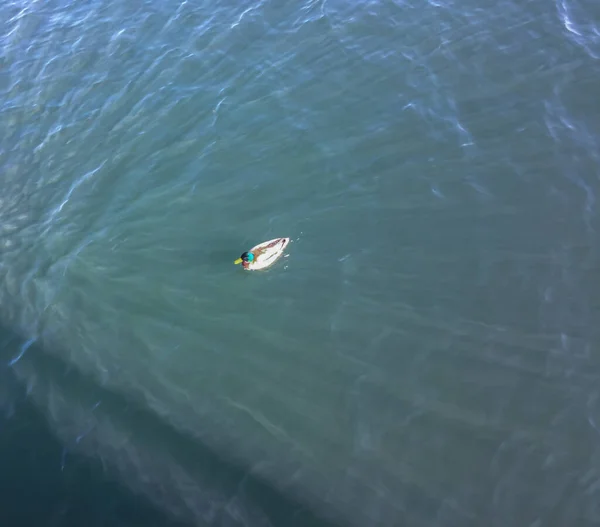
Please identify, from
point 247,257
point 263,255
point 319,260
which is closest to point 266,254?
point 263,255

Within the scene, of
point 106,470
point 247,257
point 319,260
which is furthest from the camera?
point 319,260

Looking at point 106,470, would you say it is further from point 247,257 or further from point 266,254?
point 266,254

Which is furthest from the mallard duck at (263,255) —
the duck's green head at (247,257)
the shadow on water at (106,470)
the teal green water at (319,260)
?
the shadow on water at (106,470)

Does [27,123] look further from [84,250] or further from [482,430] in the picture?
[482,430]

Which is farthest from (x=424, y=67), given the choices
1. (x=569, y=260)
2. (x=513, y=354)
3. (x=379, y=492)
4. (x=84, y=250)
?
(x=379, y=492)

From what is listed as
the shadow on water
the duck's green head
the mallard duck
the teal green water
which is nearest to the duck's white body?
the mallard duck

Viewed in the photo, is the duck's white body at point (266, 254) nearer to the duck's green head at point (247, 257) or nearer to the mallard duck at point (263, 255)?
the mallard duck at point (263, 255)

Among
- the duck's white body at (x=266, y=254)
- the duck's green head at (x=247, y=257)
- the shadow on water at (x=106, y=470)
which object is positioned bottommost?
the shadow on water at (x=106, y=470)
